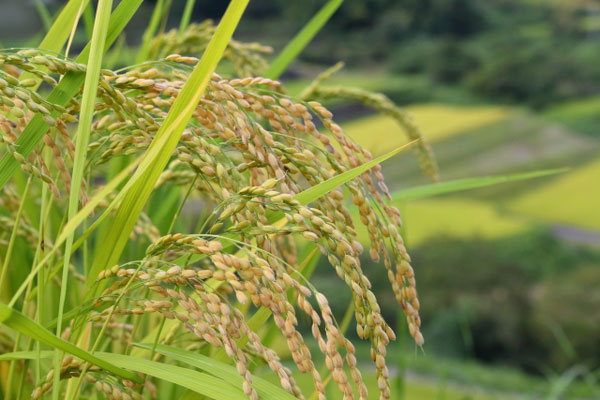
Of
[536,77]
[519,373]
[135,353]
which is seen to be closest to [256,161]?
[135,353]

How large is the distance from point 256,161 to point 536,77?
6.77 metres

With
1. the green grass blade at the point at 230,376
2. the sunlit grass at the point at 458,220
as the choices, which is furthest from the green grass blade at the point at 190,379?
the sunlit grass at the point at 458,220

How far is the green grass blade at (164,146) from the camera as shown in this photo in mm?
381

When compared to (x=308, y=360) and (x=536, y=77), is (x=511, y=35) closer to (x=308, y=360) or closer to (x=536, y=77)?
(x=536, y=77)

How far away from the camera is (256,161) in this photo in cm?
41

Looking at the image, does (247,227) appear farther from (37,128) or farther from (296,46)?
(296,46)

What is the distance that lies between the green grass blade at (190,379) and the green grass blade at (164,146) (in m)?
0.07

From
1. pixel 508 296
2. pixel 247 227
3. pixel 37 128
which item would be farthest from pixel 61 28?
pixel 508 296

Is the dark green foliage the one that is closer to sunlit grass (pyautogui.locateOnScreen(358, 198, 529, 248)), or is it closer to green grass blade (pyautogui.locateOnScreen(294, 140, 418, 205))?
sunlit grass (pyautogui.locateOnScreen(358, 198, 529, 248))

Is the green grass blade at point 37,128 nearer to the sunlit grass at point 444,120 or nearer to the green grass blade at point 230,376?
the green grass blade at point 230,376

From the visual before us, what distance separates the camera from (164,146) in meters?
0.39

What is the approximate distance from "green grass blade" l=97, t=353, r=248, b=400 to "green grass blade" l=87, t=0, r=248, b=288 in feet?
0.24

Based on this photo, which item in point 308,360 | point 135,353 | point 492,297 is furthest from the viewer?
point 492,297

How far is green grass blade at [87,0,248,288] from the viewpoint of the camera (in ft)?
1.25
